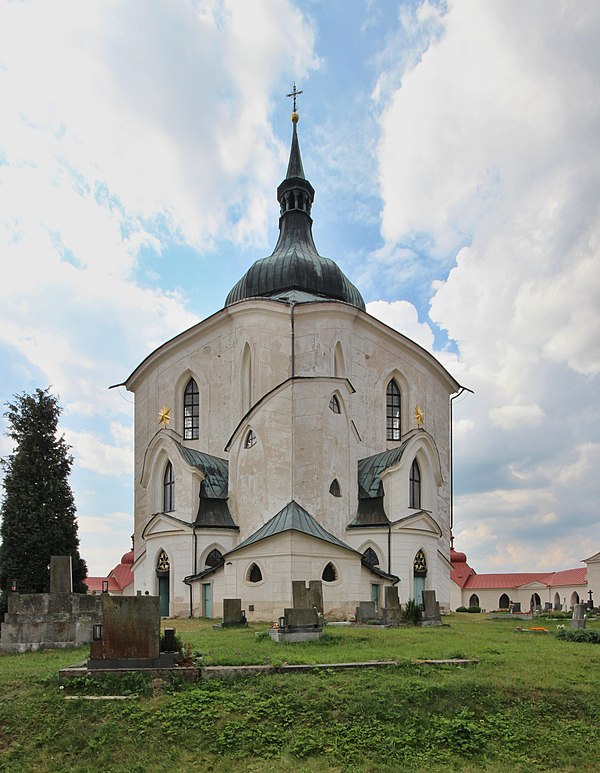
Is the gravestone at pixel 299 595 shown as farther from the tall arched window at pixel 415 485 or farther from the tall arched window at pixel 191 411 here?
the tall arched window at pixel 191 411

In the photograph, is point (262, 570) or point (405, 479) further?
point (405, 479)

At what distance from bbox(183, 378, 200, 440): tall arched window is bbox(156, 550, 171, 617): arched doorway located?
22.7ft

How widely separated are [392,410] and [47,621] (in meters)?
24.3

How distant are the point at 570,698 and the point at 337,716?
3.91 meters

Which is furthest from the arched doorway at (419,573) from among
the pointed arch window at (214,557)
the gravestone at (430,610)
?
the pointed arch window at (214,557)

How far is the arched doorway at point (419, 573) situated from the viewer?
1257 inches

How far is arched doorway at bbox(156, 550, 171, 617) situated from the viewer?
3167cm

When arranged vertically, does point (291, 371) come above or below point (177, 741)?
above

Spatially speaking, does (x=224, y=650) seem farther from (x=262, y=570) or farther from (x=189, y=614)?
(x=189, y=614)

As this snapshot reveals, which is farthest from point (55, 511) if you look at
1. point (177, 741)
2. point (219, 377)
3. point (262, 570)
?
point (177, 741)

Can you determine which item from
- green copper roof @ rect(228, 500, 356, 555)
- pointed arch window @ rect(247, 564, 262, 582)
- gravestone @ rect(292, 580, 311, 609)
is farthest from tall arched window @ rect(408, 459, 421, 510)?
gravestone @ rect(292, 580, 311, 609)

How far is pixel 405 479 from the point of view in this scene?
108 ft

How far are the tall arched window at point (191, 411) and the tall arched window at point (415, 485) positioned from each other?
36.4 feet

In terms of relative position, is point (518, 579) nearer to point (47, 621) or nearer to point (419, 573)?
point (419, 573)
